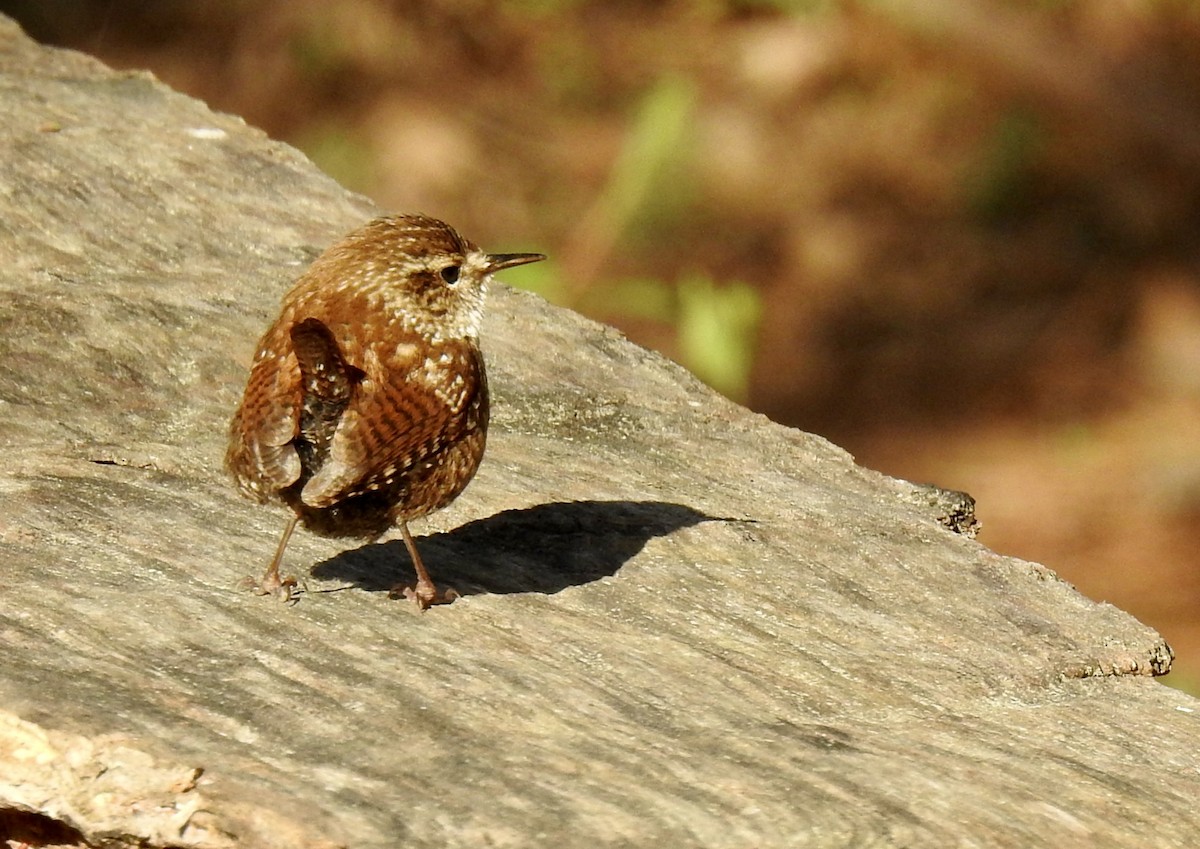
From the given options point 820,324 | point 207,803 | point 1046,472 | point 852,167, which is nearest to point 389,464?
point 207,803

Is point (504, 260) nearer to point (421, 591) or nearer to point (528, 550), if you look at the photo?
point (528, 550)

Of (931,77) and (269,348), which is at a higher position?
(931,77)

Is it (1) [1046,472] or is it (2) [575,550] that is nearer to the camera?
(2) [575,550]

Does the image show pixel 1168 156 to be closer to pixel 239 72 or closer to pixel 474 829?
pixel 239 72

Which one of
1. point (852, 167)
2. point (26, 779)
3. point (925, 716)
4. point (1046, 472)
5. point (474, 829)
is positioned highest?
point (852, 167)

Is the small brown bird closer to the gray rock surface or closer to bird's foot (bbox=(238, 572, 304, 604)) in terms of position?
bird's foot (bbox=(238, 572, 304, 604))

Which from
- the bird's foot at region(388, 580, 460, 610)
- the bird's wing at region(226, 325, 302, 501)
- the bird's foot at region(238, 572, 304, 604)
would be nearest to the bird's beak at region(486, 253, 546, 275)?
the bird's wing at region(226, 325, 302, 501)

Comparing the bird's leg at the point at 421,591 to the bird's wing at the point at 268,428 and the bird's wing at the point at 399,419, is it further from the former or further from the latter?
the bird's wing at the point at 268,428
